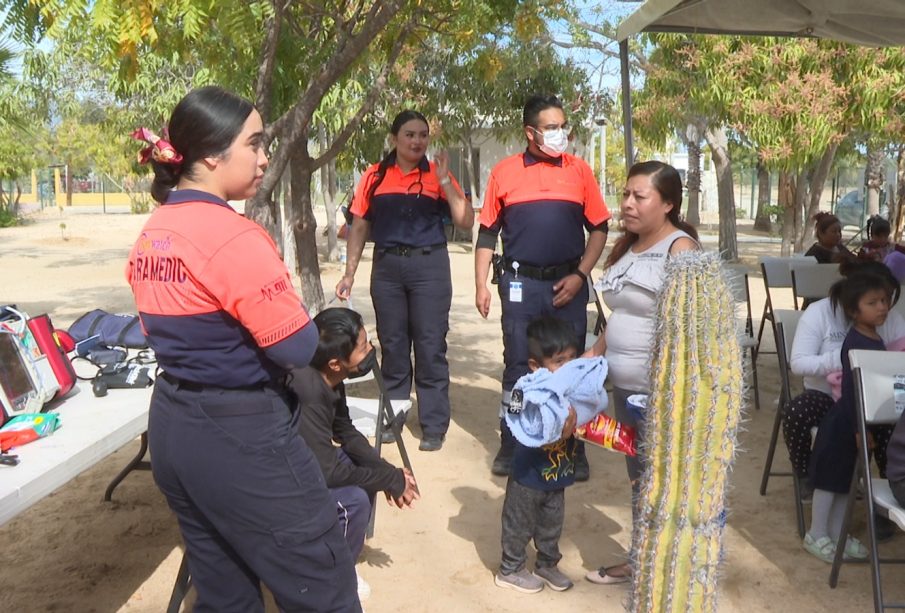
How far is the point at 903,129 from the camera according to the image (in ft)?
36.3

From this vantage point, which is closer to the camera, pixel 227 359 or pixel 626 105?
pixel 227 359

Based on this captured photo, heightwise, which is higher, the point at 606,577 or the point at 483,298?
the point at 483,298

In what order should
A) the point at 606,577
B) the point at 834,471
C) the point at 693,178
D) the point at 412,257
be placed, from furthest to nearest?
the point at 693,178, the point at 412,257, the point at 834,471, the point at 606,577

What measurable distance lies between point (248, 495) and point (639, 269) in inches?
67.4

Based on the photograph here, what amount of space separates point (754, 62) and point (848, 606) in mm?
8769

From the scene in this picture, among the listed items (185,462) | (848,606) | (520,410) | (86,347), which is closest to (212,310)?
(185,462)

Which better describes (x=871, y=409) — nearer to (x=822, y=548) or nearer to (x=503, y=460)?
(x=822, y=548)

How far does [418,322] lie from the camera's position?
527 centimetres

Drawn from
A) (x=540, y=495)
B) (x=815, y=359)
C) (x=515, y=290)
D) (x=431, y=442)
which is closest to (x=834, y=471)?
(x=815, y=359)

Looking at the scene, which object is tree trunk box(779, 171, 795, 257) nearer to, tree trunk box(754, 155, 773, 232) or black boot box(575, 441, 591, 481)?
black boot box(575, 441, 591, 481)

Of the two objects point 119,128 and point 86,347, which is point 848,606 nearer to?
point 86,347

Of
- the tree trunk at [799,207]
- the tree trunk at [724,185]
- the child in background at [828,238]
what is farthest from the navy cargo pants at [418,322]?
the tree trunk at [724,185]

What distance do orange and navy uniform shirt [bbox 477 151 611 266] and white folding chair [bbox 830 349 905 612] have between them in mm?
1515

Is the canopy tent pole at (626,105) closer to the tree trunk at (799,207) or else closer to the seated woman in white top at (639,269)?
the seated woman in white top at (639,269)
